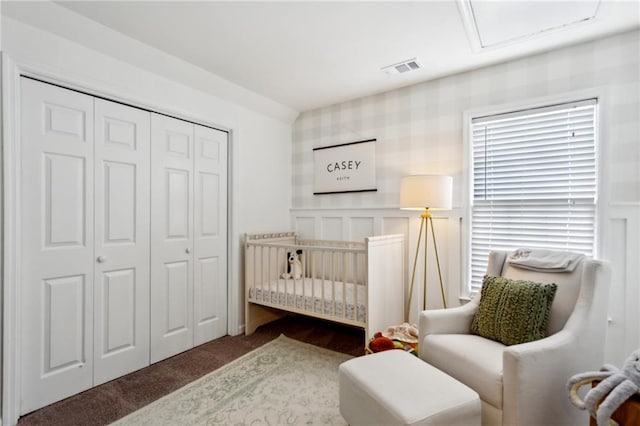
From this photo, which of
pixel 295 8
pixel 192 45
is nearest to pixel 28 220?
pixel 192 45

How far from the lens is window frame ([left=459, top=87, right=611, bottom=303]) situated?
2.08 metres

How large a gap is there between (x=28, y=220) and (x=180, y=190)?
0.98 meters

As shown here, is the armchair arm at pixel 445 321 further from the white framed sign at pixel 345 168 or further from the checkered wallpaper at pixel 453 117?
the white framed sign at pixel 345 168

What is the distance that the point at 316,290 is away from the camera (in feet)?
9.00

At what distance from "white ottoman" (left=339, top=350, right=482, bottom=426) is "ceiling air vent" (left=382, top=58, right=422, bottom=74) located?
6.91ft

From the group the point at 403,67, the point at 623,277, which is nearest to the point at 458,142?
the point at 403,67

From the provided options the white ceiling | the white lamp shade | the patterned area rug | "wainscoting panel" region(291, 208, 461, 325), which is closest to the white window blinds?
"wainscoting panel" region(291, 208, 461, 325)

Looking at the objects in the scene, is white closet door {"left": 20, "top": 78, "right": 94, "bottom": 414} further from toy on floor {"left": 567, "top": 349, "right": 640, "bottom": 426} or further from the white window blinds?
the white window blinds

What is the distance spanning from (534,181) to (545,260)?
73 centimetres

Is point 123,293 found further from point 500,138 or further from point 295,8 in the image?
point 500,138

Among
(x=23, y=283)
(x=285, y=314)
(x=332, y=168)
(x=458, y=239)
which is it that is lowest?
(x=285, y=314)

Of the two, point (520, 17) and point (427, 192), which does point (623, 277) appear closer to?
point (427, 192)

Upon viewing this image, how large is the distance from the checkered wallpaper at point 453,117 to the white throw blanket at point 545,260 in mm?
630

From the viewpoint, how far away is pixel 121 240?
2.21 m
